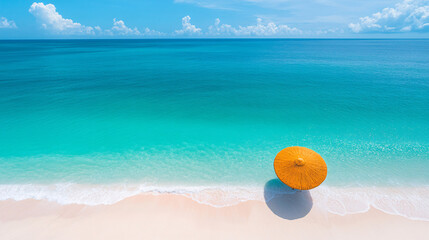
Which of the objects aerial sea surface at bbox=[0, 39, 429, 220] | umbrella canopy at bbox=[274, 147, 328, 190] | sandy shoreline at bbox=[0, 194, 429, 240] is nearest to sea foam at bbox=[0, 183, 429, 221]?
aerial sea surface at bbox=[0, 39, 429, 220]

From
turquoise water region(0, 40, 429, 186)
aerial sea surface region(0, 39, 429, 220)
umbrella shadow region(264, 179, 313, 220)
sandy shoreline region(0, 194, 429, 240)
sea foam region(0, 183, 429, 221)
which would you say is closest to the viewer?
sandy shoreline region(0, 194, 429, 240)

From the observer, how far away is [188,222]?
10180 millimetres

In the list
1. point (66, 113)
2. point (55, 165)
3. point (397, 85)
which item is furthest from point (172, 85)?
point (397, 85)

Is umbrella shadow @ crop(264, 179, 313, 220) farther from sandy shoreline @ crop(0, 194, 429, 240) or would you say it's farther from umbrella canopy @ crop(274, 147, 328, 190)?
umbrella canopy @ crop(274, 147, 328, 190)

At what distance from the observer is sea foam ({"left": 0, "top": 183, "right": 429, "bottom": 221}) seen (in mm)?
10914

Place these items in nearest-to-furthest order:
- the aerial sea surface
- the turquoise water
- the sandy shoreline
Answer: the sandy shoreline < the aerial sea surface < the turquoise water

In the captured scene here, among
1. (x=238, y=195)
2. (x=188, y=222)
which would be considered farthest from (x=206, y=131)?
(x=188, y=222)

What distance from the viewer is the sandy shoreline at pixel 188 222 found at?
9.59 metres

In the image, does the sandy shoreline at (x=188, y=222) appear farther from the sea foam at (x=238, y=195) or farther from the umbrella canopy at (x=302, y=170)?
the umbrella canopy at (x=302, y=170)

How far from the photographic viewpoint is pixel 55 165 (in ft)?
46.4

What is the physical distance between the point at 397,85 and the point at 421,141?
2164 cm

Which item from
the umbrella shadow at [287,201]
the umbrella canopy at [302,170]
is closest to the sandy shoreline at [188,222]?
the umbrella shadow at [287,201]

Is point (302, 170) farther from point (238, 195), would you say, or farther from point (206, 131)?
point (206, 131)

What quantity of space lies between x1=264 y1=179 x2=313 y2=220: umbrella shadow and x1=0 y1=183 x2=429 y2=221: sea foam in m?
0.07
